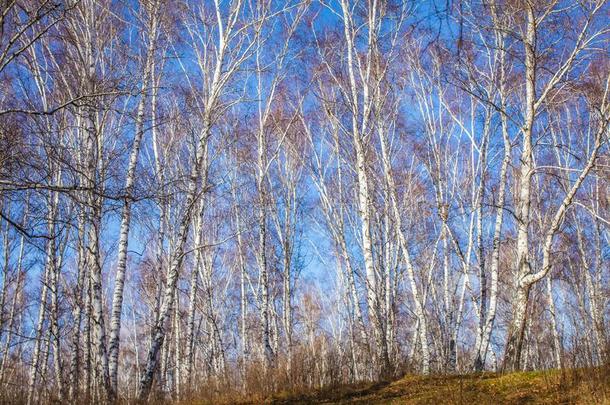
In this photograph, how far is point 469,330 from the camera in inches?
1102

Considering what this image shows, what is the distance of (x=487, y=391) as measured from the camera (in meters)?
5.19

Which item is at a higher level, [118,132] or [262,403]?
[118,132]

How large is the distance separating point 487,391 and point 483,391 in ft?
0.14

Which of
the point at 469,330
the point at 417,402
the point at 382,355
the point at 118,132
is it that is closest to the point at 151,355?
the point at 382,355

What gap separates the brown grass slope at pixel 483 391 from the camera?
4406 millimetres

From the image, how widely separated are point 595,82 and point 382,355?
747 centimetres

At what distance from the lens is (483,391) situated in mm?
5195

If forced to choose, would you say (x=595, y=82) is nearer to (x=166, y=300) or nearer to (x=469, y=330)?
(x=166, y=300)

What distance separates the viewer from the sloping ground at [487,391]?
4.40m

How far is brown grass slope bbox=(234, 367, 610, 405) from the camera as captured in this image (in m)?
4.41

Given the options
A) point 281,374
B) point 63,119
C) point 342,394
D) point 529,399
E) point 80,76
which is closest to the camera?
point 529,399

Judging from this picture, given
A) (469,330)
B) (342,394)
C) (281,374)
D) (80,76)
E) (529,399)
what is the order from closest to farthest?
(529,399)
(342,394)
(281,374)
(80,76)
(469,330)

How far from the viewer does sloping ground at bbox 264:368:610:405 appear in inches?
173

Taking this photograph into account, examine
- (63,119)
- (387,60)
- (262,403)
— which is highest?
(387,60)
